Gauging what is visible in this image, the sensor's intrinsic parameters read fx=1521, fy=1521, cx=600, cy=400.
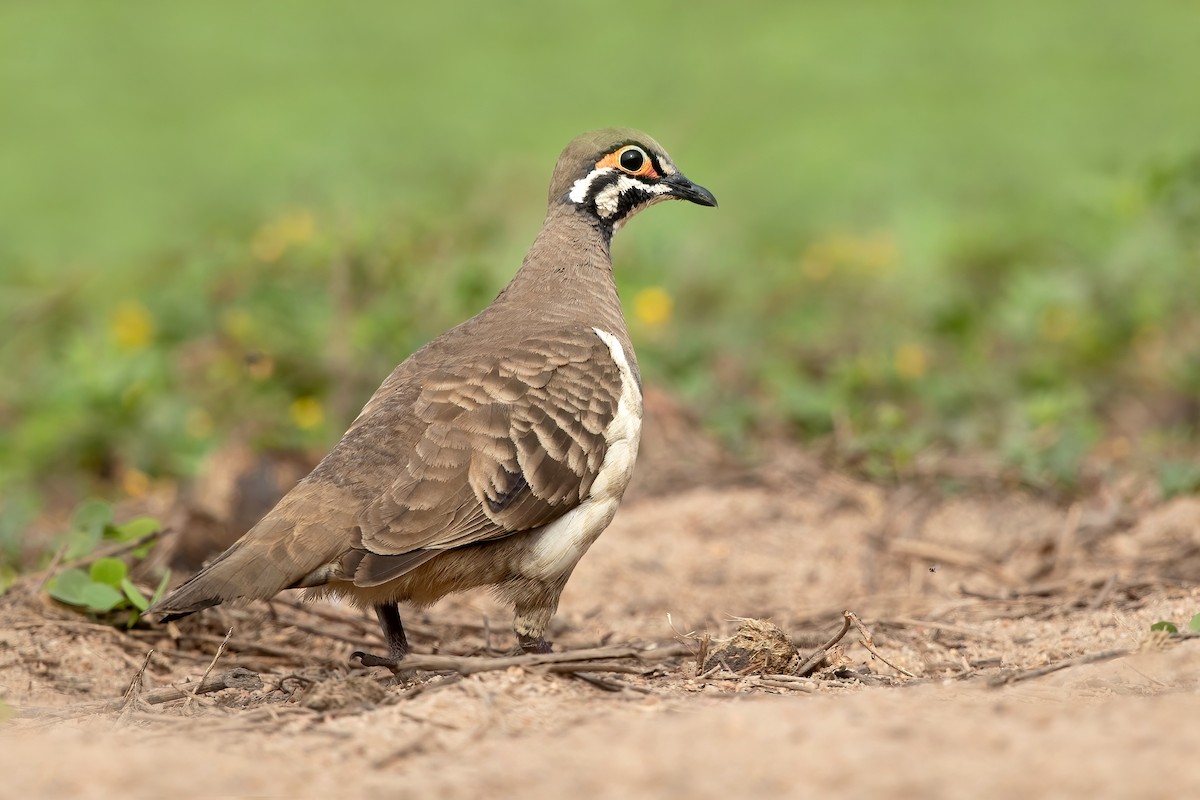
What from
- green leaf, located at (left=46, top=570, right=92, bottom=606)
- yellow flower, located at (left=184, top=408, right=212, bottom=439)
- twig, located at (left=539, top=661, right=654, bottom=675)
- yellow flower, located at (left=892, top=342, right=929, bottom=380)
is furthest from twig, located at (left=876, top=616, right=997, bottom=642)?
yellow flower, located at (left=184, top=408, right=212, bottom=439)

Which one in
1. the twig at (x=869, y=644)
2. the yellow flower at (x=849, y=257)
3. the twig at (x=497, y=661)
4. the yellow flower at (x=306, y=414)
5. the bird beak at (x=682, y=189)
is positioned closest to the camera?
the twig at (x=497, y=661)

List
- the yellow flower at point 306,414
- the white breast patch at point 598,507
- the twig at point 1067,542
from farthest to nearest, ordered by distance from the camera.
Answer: the yellow flower at point 306,414
the twig at point 1067,542
the white breast patch at point 598,507

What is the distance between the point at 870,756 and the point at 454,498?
74.1 inches

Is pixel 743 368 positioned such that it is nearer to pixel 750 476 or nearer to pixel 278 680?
pixel 750 476

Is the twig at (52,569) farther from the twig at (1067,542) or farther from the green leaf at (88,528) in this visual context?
the twig at (1067,542)

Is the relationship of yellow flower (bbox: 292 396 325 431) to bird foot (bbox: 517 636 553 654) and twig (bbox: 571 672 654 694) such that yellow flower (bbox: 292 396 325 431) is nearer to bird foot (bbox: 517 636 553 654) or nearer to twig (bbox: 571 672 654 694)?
bird foot (bbox: 517 636 553 654)

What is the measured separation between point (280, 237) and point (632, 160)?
3.87 m

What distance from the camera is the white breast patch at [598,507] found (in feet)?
16.2

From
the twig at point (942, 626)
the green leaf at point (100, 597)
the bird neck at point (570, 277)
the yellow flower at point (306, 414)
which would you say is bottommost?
the green leaf at point (100, 597)

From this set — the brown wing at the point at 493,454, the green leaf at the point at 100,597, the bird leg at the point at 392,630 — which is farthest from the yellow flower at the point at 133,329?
the brown wing at the point at 493,454

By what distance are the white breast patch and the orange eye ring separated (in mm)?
1066

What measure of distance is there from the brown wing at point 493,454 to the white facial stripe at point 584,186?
3.01ft

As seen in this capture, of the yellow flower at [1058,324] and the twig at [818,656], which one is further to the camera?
the yellow flower at [1058,324]

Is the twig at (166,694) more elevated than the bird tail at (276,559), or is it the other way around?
the bird tail at (276,559)
